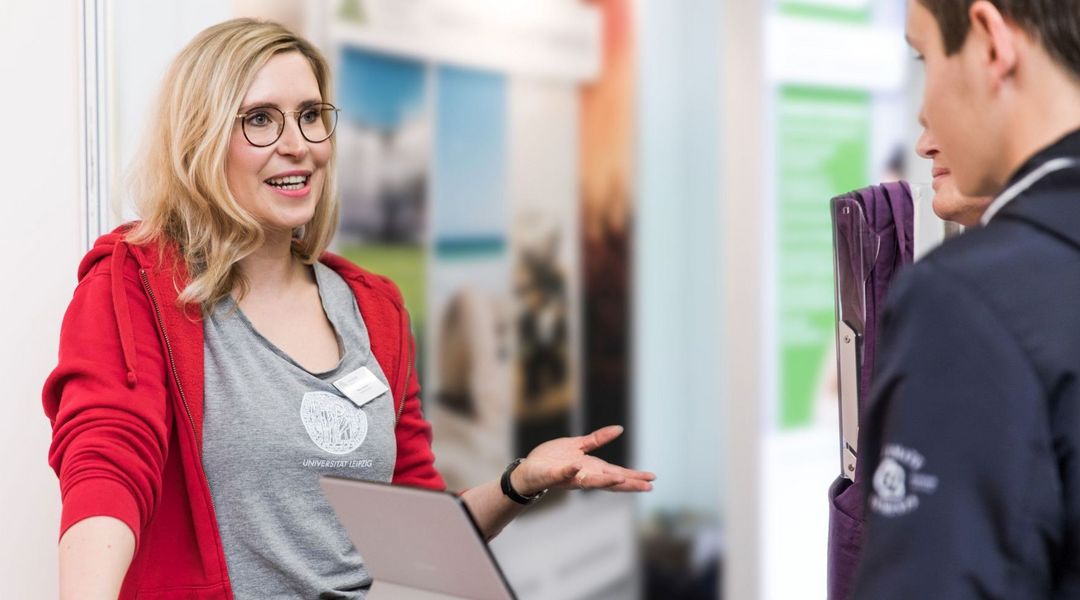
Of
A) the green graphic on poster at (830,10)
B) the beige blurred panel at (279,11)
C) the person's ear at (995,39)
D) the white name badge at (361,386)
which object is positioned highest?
the green graphic on poster at (830,10)

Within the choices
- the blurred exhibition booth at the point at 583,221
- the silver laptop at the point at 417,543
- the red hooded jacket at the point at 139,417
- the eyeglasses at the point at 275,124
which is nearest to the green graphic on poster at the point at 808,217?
the blurred exhibition booth at the point at 583,221

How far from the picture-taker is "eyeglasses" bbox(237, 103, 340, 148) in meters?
1.83

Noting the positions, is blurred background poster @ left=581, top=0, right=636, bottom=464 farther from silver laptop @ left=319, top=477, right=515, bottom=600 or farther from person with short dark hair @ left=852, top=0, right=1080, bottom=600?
person with short dark hair @ left=852, top=0, right=1080, bottom=600

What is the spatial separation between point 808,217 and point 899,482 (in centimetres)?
450

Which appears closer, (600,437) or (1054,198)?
(1054,198)

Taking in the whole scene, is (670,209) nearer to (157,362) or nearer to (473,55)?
(473,55)

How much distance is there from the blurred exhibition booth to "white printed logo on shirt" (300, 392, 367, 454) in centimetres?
56

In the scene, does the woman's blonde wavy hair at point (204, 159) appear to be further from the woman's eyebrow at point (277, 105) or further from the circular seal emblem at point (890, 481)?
the circular seal emblem at point (890, 481)

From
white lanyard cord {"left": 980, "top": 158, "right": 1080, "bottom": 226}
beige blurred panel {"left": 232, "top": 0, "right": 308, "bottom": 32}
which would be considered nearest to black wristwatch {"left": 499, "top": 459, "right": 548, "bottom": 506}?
white lanyard cord {"left": 980, "top": 158, "right": 1080, "bottom": 226}

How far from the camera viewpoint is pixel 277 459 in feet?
5.64

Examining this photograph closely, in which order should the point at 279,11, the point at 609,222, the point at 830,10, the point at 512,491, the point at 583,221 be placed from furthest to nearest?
the point at 830,10 < the point at 609,222 < the point at 583,221 < the point at 279,11 < the point at 512,491

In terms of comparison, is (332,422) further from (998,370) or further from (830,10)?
(830,10)

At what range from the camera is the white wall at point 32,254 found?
6.40ft

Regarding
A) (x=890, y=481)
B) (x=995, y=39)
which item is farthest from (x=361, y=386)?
(x=995, y=39)
